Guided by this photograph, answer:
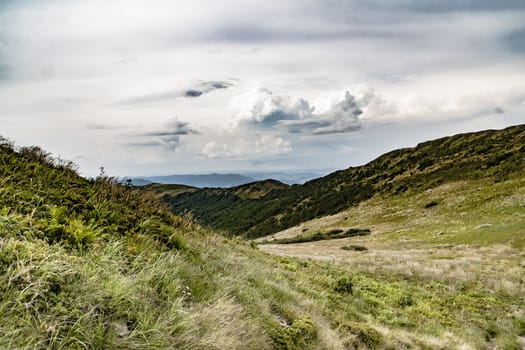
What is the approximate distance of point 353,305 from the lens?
11594 millimetres

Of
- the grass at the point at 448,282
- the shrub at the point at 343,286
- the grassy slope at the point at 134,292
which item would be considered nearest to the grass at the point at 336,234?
the grass at the point at 448,282

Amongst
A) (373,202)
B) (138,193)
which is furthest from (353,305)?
(373,202)

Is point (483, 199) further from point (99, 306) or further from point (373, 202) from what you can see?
point (99, 306)

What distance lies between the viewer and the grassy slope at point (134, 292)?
3617mm

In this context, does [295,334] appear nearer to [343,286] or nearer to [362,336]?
[362,336]

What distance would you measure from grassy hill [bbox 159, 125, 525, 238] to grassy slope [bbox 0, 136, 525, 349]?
74.3 metres

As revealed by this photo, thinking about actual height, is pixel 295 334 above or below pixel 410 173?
below

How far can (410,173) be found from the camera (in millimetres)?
109250

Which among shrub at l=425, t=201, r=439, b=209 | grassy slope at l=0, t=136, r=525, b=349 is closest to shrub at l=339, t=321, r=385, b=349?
grassy slope at l=0, t=136, r=525, b=349

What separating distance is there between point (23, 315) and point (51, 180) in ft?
16.6

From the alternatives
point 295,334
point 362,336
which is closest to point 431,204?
point 362,336

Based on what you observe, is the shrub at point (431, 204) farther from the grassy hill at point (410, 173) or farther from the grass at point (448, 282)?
the grass at point (448, 282)

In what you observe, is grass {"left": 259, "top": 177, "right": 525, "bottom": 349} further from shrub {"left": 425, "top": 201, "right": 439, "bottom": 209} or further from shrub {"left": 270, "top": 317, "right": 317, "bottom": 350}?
shrub {"left": 425, "top": 201, "right": 439, "bottom": 209}

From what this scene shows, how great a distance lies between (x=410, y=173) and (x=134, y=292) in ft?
373
